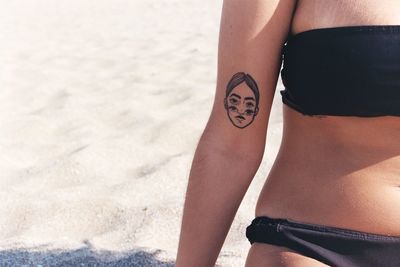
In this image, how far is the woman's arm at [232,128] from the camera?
1.23 m

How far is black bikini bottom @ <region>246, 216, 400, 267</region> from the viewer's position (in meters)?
1.16

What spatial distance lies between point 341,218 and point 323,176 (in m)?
0.09

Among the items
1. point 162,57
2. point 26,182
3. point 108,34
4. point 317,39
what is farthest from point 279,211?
point 108,34

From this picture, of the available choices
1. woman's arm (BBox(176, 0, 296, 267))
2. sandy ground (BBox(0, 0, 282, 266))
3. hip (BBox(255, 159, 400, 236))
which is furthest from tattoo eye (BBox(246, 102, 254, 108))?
sandy ground (BBox(0, 0, 282, 266))

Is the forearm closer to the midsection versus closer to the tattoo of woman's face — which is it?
the tattoo of woman's face

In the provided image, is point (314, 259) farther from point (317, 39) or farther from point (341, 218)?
point (317, 39)

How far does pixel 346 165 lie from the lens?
1.21m

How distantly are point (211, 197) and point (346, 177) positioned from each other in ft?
0.88

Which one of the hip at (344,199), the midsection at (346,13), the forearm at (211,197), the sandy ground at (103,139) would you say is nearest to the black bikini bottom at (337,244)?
the hip at (344,199)

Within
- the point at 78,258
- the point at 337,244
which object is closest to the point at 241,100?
the point at 337,244

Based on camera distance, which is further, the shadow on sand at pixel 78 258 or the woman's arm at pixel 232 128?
the shadow on sand at pixel 78 258

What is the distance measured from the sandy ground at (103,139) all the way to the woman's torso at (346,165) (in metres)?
0.74

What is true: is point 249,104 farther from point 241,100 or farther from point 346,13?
point 346,13

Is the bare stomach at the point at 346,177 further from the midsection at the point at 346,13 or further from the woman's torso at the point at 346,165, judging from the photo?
the midsection at the point at 346,13
